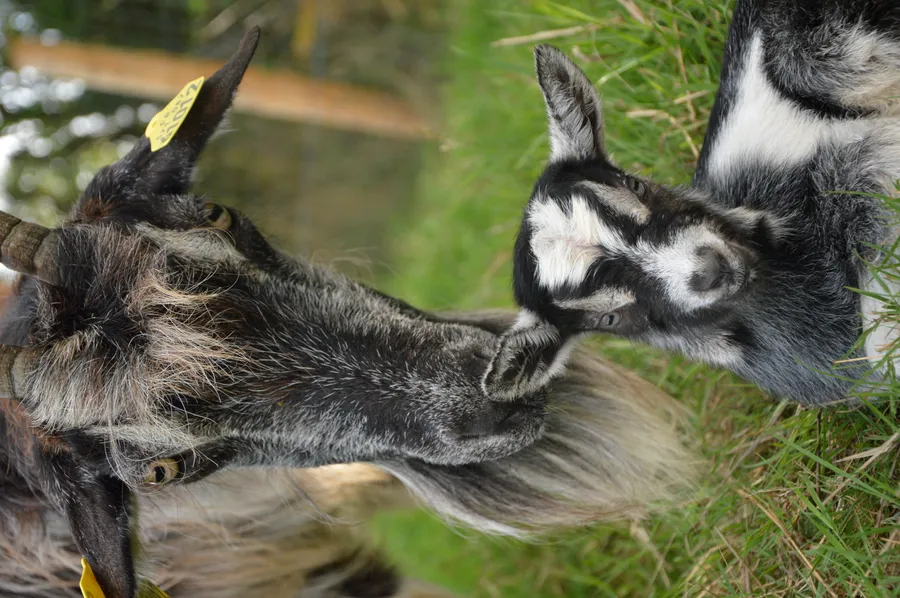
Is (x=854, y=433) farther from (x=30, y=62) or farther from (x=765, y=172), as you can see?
(x=30, y=62)

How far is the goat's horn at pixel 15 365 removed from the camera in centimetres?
141

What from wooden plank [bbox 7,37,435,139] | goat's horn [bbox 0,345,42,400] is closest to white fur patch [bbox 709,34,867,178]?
goat's horn [bbox 0,345,42,400]

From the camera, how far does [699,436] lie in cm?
225

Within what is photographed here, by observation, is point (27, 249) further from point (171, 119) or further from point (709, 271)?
point (709, 271)

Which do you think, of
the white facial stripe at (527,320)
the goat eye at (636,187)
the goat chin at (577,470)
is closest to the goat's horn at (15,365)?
the goat chin at (577,470)

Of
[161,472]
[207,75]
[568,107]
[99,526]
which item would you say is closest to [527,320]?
[568,107]

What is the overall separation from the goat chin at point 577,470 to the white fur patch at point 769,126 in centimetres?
70

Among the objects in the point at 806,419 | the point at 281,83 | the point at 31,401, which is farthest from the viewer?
the point at 281,83

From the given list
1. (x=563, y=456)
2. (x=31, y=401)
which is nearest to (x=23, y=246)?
(x=31, y=401)

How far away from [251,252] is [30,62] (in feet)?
9.89

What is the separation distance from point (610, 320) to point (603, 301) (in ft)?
0.21

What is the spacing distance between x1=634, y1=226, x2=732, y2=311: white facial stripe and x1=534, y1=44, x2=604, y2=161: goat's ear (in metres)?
0.29

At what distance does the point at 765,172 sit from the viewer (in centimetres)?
168

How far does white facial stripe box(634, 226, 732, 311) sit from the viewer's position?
1.45 metres
